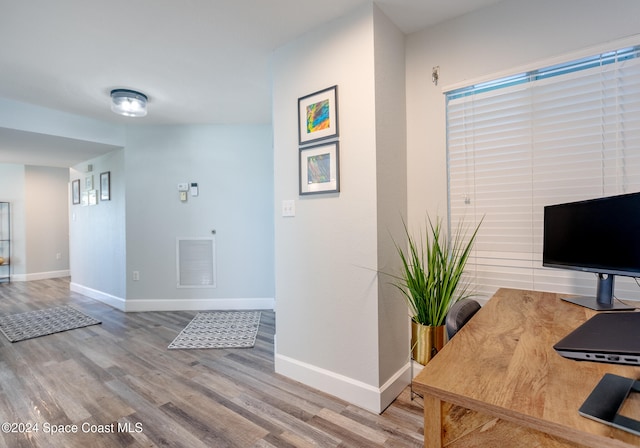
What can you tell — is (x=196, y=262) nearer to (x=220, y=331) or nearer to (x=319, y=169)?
(x=220, y=331)

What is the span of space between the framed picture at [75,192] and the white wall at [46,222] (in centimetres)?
162

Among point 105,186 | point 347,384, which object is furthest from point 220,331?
point 105,186

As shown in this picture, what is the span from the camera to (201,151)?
4047 millimetres

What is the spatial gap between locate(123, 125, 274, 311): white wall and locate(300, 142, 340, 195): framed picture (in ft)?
6.28

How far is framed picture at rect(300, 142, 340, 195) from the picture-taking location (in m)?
1.99

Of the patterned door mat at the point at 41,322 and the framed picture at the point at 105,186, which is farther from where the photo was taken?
the framed picture at the point at 105,186

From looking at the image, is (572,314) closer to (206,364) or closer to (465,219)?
(465,219)

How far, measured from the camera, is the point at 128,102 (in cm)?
297

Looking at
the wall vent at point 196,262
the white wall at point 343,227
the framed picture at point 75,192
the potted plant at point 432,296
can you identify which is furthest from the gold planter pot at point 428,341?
the framed picture at point 75,192

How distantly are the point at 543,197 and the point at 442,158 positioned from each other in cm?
62

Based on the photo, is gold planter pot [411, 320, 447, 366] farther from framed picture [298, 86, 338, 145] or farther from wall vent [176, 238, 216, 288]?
wall vent [176, 238, 216, 288]

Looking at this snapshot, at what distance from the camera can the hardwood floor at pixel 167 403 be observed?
1651 millimetres

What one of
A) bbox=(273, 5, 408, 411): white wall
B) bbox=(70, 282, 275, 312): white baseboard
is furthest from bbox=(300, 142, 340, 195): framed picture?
A: bbox=(70, 282, 275, 312): white baseboard

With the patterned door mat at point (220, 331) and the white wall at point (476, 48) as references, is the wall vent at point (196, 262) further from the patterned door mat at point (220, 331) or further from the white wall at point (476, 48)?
the white wall at point (476, 48)
